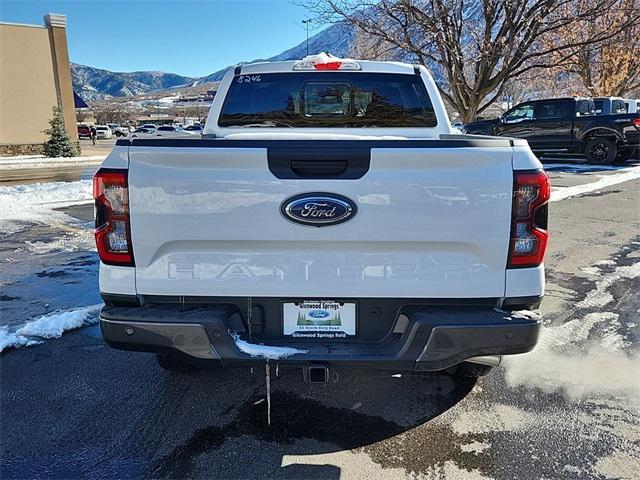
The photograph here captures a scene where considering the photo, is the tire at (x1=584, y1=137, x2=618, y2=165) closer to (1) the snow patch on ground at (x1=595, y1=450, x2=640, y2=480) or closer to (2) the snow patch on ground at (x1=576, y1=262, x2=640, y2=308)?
(2) the snow patch on ground at (x1=576, y1=262, x2=640, y2=308)

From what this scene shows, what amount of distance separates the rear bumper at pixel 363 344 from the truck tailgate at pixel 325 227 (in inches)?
4.3

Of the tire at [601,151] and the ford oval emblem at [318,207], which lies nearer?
the ford oval emblem at [318,207]

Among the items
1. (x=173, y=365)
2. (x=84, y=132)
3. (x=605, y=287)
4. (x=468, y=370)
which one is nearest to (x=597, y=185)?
(x=605, y=287)

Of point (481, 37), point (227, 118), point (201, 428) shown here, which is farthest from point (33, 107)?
point (201, 428)

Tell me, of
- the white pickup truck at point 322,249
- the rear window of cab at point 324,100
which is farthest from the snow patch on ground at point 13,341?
the rear window of cab at point 324,100

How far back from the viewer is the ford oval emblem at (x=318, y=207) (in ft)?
7.68

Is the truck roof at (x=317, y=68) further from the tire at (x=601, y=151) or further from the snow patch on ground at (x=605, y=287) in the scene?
the tire at (x=601, y=151)

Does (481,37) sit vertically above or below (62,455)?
above

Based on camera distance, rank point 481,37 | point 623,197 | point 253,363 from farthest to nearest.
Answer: point 481,37 → point 623,197 → point 253,363

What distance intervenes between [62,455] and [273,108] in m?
2.81

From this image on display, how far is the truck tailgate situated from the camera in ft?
7.62

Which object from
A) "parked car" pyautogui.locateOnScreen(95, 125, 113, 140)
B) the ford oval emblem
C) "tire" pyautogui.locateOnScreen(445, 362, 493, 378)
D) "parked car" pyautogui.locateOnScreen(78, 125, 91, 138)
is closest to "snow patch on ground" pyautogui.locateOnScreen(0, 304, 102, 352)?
the ford oval emblem

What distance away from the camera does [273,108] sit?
13.5 feet

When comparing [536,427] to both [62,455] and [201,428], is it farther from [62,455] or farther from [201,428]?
[62,455]
